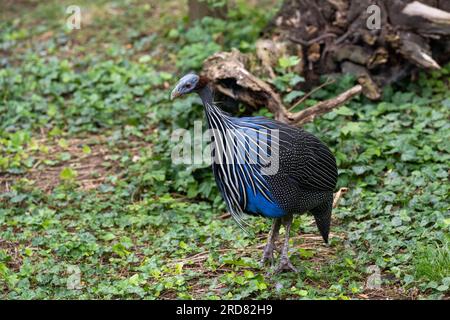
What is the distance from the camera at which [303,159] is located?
501 centimetres

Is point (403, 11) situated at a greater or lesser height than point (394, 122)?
greater

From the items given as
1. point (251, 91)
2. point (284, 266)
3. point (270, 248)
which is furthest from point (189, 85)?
point (251, 91)

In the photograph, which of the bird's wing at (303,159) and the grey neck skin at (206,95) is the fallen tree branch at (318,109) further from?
the grey neck skin at (206,95)

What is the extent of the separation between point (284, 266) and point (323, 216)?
17.3 inches

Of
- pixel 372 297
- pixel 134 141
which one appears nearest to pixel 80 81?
pixel 134 141

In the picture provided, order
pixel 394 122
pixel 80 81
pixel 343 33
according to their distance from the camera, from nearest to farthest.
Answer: pixel 394 122 < pixel 343 33 < pixel 80 81

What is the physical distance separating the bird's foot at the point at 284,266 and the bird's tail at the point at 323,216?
352 millimetres

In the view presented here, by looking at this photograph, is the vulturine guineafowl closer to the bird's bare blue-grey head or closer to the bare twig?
the bird's bare blue-grey head

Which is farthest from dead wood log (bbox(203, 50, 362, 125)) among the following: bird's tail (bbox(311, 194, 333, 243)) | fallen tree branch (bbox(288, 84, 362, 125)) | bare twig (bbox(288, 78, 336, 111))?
bird's tail (bbox(311, 194, 333, 243))

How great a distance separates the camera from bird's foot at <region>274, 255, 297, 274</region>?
507 centimetres
